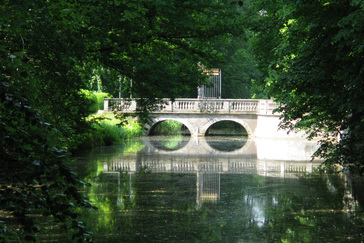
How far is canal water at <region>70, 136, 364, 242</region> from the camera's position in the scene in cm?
772

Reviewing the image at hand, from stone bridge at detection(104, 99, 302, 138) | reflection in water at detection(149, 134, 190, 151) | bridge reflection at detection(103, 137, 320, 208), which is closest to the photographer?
bridge reflection at detection(103, 137, 320, 208)

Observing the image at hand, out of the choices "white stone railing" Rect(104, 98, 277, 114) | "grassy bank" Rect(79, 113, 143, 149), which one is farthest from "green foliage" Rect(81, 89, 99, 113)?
"white stone railing" Rect(104, 98, 277, 114)

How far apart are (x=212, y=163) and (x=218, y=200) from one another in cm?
726

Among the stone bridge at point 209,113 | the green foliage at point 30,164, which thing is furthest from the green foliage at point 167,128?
the green foliage at point 30,164

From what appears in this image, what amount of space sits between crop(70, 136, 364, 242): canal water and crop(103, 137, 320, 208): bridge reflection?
35 mm

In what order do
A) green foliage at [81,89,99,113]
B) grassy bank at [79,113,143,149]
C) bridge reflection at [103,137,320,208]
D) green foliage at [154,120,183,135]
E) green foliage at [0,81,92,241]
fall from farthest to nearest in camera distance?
1. green foliage at [154,120,183,135]
2. grassy bank at [79,113,143,149]
3. bridge reflection at [103,137,320,208]
4. green foliage at [81,89,99,113]
5. green foliage at [0,81,92,241]

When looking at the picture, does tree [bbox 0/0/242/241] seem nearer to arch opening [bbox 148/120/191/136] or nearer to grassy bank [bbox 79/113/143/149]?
grassy bank [bbox 79/113/143/149]

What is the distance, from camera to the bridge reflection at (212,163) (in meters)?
14.4

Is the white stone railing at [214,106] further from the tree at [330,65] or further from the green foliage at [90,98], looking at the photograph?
the tree at [330,65]

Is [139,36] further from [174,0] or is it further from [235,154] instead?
[235,154]

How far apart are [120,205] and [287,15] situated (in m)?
5.30

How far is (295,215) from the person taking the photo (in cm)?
913

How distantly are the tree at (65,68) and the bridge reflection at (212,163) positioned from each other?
9.75ft

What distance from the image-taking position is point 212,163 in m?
18.0
